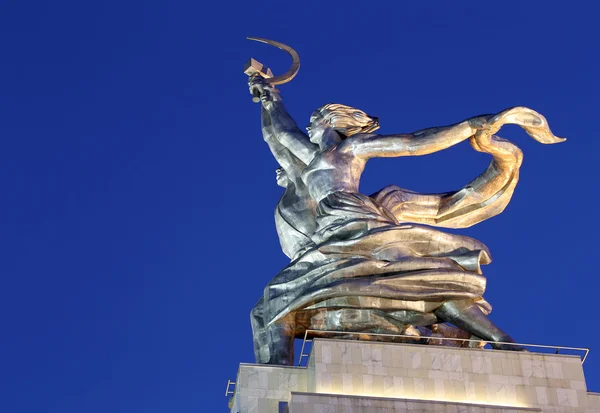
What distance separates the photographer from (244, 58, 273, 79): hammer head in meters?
34.5

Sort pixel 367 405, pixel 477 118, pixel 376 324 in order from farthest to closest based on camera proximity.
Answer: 1. pixel 477 118
2. pixel 376 324
3. pixel 367 405

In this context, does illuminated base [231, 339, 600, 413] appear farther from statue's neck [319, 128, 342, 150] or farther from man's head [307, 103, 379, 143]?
man's head [307, 103, 379, 143]

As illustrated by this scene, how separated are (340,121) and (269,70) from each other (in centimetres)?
449

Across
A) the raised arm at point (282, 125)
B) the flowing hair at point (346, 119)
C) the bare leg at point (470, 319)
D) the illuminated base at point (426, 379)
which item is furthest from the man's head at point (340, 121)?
the illuminated base at point (426, 379)

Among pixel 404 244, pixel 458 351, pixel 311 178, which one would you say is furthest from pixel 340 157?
pixel 458 351

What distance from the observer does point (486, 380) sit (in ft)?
84.9

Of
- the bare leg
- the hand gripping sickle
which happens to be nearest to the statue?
the bare leg

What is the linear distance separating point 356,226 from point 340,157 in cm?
241

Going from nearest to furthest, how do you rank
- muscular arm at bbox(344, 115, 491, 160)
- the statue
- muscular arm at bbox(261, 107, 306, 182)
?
the statue → muscular arm at bbox(344, 115, 491, 160) → muscular arm at bbox(261, 107, 306, 182)

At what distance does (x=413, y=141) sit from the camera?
29828mm

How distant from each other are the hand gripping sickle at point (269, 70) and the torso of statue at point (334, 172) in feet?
14.5

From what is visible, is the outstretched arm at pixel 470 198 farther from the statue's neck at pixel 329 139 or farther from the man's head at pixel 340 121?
the man's head at pixel 340 121

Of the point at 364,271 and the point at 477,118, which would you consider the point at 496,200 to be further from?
the point at 364,271

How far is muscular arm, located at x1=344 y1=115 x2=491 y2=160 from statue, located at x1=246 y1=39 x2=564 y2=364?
0.03 metres
